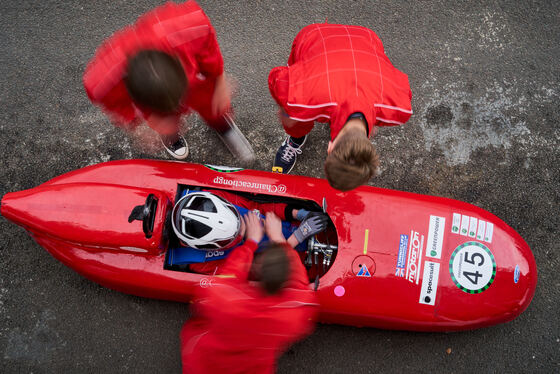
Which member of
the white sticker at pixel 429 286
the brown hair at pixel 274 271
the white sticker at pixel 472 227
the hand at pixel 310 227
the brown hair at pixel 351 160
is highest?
the brown hair at pixel 351 160

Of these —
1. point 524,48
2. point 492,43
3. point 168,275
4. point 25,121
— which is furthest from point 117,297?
point 524,48

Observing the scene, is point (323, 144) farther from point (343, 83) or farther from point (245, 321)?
point (245, 321)

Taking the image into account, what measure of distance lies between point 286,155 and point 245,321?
1.70 m

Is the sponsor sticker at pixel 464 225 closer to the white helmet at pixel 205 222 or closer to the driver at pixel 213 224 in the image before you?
the driver at pixel 213 224

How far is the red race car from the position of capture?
2.53m

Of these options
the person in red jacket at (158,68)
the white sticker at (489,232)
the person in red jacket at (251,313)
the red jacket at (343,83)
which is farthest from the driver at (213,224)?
the white sticker at (489,232)

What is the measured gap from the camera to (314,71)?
215 centimetres

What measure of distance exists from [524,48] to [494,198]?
5.36 feet

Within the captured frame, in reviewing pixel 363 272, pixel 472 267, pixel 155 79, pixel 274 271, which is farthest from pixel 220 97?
pixel 472 267

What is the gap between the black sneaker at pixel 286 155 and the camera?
3252 millimetres

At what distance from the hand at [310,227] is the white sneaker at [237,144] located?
1.05 meters

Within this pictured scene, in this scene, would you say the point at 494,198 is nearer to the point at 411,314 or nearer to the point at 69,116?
the point at 411,314

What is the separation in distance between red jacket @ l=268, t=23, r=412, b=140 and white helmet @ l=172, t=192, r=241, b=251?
0.77m

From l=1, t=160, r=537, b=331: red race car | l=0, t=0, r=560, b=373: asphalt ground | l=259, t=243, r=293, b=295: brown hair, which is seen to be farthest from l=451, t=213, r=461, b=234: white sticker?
l=259, t=243, r=293, b=295: brown hair
